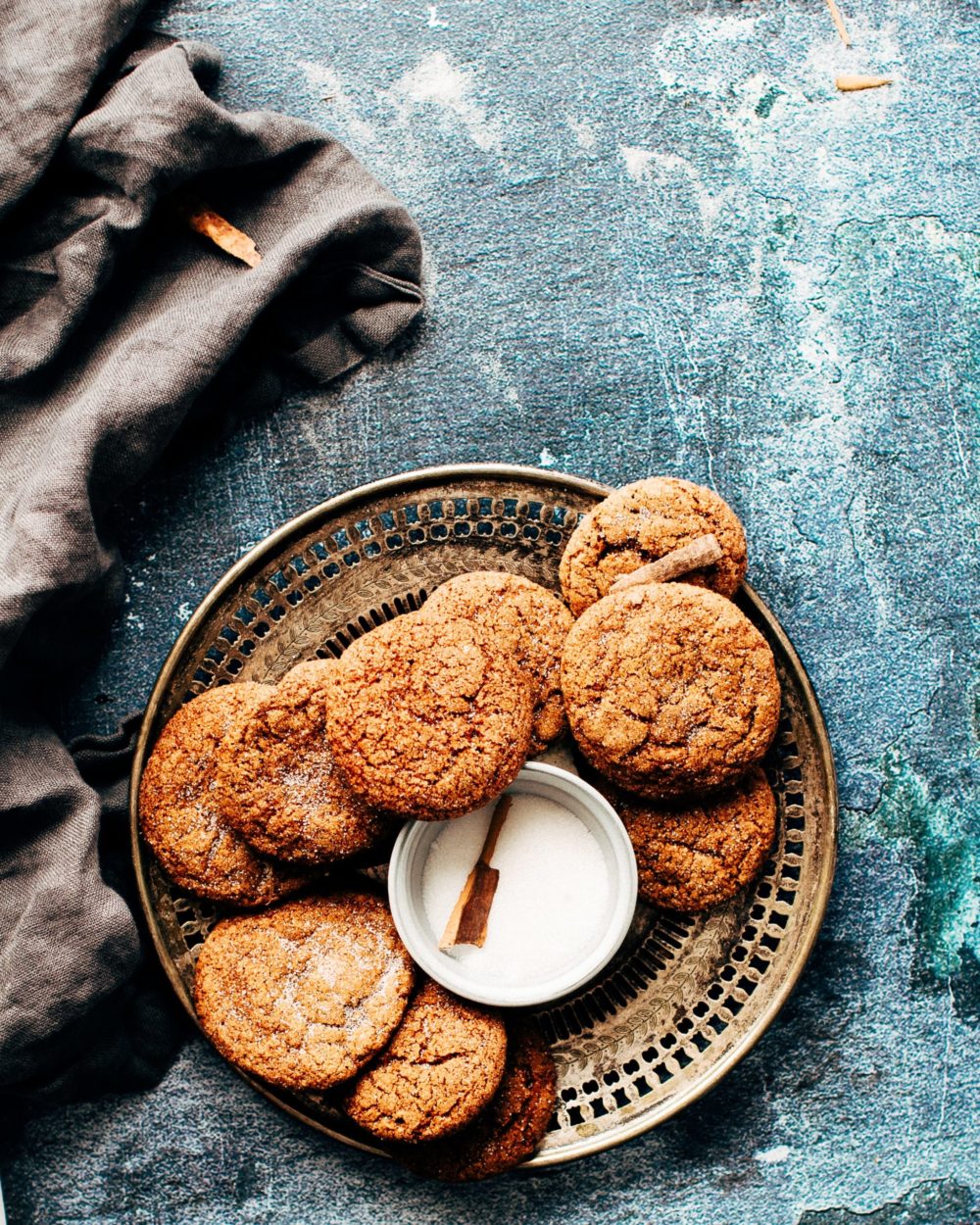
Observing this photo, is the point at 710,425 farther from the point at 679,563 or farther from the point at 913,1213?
the point at 913,1213

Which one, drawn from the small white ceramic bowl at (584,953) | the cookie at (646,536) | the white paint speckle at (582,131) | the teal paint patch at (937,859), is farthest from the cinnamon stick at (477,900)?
the white paint speckle at (582,131)

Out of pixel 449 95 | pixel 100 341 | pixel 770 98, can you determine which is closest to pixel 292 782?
pixel 100 341

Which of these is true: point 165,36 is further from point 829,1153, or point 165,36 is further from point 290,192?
point 829,1153

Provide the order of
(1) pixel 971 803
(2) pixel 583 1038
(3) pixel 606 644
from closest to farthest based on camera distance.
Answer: (3) pixel 606 644 → (2) pixel 583 1038 → (1) pixel 971 803

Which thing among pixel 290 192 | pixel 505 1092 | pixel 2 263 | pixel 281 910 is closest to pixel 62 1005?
pixel 281 910

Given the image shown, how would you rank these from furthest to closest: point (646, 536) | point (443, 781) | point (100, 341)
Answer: point (100, 341)
point (646, 536)
point (443, 781)

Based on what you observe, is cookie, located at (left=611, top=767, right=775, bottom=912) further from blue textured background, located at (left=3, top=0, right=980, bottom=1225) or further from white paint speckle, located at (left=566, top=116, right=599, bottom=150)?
white paint speckle, located at (left=566, top=116, right=599, bottom=150)

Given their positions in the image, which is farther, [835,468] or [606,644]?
[835,468]

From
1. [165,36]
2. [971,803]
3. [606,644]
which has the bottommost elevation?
[971,803]
